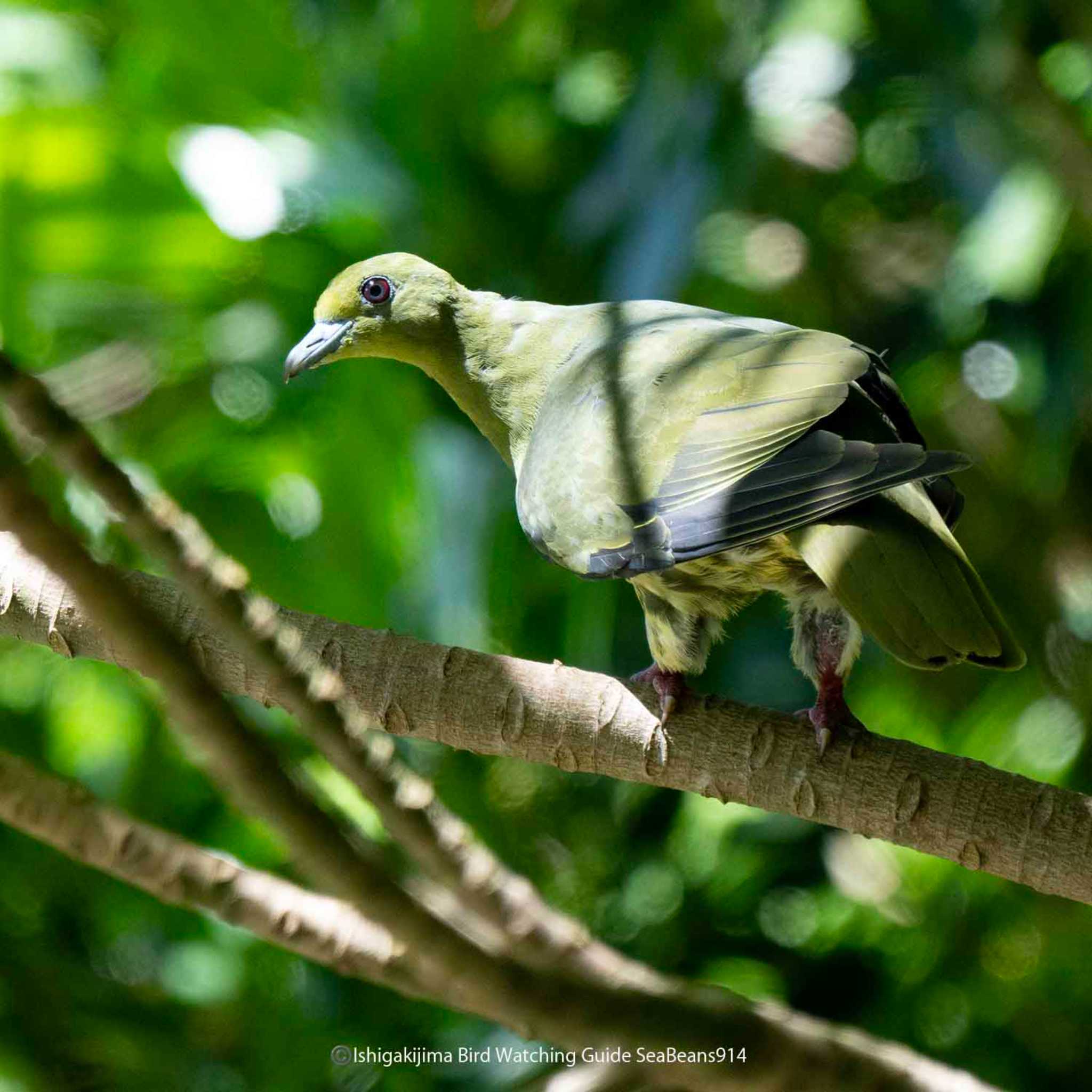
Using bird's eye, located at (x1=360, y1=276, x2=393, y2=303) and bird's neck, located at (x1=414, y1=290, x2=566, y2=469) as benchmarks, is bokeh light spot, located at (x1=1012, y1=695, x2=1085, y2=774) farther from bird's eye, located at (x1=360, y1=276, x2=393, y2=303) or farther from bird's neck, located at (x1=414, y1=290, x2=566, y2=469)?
bird's eye, located at (x1=360, y1=276, x2=393, y2=303)

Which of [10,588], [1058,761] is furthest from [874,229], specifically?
[10,588]

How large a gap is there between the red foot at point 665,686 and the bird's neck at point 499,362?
0.49m

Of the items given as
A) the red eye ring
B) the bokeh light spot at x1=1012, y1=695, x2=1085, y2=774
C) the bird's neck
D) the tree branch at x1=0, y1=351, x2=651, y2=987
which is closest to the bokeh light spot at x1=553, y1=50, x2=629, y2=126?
the bird's neck

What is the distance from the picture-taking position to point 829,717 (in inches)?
72.5

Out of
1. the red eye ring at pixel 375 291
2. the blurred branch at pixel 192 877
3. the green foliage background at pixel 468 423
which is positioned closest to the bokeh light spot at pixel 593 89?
the green foliage background at pixel 468 423

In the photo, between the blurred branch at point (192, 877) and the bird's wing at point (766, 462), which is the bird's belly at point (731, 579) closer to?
the bird's wing at point (766, 462)

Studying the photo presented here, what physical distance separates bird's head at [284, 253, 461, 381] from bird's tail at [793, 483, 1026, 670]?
858 mm

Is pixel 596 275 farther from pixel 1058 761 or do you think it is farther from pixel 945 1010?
pixel 945 1010

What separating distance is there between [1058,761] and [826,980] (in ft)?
2.53

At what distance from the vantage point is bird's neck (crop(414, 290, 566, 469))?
2.28 metres

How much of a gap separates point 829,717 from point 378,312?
105cm

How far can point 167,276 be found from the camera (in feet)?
11.6

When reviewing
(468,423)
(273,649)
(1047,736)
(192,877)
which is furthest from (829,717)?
(468,423)

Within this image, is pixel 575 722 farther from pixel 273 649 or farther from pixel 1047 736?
pixel 1047 736
